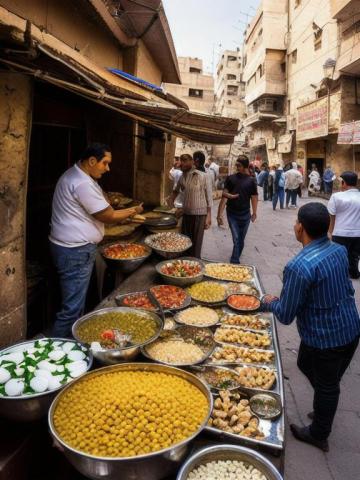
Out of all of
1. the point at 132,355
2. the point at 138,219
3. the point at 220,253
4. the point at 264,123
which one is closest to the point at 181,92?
the point at 264,123

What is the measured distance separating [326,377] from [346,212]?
4.06 meters

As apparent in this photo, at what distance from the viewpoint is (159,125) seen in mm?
4797

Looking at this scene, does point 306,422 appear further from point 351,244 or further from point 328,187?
point 328,187

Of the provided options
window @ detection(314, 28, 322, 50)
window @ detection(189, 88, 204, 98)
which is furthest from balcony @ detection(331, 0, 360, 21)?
window @ detection(189, 88, 204, 98)

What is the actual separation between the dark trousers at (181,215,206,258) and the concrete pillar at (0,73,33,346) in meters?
4.27

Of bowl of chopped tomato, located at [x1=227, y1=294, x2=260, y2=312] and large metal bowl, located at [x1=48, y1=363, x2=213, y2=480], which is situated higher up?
bowl of chopped tomato, located at [x1=227, y1=294, x2=260, y2=312]

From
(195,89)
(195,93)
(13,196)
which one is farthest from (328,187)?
(195,89)

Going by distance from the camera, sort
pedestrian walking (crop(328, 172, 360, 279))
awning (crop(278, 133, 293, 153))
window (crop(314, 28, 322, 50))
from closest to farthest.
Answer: pedestrian walking (crop(328, 172, 360, 279))
window (crop(314, 28, 322, 50))
awning (crop(278, 133, 293, 153))

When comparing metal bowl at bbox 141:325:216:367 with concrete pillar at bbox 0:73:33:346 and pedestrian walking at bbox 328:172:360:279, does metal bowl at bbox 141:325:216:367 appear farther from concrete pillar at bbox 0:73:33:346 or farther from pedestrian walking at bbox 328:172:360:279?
pedestrian walking at bbox 328:172:360:279

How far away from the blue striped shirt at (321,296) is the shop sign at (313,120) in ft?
65.4

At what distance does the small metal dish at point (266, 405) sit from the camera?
2414 mm

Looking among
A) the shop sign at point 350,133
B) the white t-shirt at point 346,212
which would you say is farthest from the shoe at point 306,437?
the shop sign at point 350,133

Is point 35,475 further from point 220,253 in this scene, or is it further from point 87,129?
point 220,253

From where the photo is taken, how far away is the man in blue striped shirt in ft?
8.65
